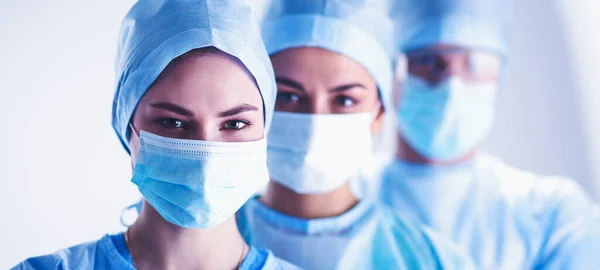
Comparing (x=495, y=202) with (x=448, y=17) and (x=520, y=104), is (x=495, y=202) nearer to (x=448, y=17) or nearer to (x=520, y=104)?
(x=448, y=17)

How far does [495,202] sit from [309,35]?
126cm

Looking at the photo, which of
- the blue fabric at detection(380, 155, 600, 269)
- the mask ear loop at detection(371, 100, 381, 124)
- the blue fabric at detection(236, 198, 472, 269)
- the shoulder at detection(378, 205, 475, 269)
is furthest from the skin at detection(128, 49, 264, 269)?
the blue fabric at detection(380, 155, 600, 269)

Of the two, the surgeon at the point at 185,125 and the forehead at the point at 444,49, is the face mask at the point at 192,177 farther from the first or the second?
the forehead at the point at 444,49

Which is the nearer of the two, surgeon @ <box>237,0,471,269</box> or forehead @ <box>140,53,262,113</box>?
forehead @ <box>140,53,262,113</box>

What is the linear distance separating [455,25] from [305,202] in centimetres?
113

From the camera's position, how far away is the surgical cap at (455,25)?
2.42 metres

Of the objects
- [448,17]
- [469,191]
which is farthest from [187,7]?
[469,191]

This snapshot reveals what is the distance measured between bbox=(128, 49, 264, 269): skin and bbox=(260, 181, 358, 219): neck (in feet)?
1.28

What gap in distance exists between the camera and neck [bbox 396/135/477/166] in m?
2.55

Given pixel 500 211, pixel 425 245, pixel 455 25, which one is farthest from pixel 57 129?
pixel 500 211

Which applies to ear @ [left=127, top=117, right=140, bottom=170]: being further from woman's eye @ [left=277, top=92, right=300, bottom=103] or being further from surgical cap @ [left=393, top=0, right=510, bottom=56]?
surgical cap @ [left=393, top=0, right=510, bottom=56]

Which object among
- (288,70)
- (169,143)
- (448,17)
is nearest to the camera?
(169,143)

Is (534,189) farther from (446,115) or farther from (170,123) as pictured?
(170,123)

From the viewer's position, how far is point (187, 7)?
4.36 ft
